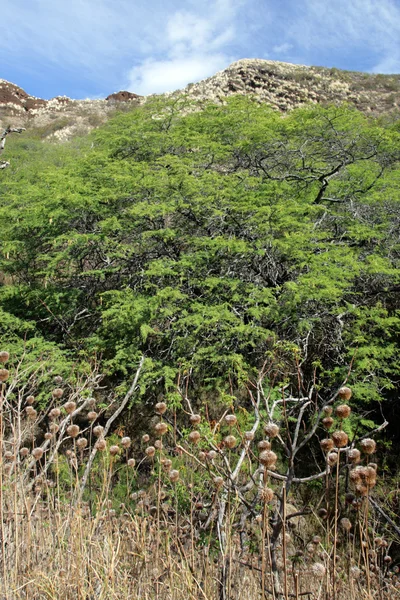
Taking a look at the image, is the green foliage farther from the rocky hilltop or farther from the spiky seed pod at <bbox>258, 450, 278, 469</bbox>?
the rocky hilltop

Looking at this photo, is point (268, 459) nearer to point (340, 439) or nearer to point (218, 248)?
point (340, 439)

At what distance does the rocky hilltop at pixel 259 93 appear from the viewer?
2981 centimetres

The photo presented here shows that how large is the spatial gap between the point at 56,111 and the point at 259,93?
17.1 metres

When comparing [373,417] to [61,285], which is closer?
[373,417]

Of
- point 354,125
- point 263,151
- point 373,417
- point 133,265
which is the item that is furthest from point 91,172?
point 373,417

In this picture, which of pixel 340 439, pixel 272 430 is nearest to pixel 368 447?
pixel 340 439

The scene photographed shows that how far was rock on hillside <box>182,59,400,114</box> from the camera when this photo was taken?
1165 inches

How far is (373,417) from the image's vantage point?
7.53 metres

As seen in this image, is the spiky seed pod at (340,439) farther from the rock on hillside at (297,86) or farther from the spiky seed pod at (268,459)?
the rock on hillside at (297,86)

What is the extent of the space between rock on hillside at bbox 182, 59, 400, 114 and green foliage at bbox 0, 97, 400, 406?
70.0ft

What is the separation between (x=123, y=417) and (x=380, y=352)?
184 inches

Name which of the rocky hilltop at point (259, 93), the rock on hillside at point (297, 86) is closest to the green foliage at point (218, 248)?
the rocky hilltop at point (259, 93)

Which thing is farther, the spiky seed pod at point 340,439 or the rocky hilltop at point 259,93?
the rocky hilltop at point 259,93

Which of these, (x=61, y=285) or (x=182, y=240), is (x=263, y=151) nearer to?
(x=182, y=240)
